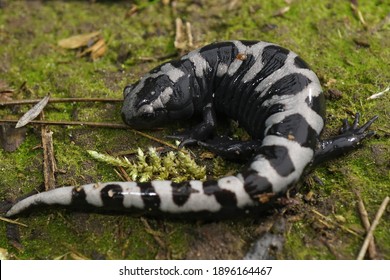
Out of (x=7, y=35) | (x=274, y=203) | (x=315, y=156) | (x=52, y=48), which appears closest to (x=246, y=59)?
(x=315, y=156)

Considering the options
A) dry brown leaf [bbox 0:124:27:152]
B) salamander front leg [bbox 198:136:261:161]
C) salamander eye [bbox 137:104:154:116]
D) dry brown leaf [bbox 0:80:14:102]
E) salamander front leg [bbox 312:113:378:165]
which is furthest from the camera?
dry brown leaf [bbox 0:80:14:102]

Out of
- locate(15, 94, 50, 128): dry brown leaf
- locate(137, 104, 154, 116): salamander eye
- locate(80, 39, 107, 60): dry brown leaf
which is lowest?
locate(15, 94, 50, 128): dry brown leaf

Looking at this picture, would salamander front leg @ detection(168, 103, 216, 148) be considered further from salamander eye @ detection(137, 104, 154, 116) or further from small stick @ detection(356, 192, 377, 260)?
small stick @ detection(356, 192, 377, 260)

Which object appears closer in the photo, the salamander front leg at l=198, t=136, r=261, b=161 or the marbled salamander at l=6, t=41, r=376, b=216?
the marbled salamander at l=6, t=41, r=376, b=216

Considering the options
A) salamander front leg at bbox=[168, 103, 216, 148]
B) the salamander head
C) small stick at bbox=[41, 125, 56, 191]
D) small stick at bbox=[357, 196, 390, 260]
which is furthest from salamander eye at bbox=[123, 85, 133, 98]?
small stick at bbox=[357, 196, 390, 260]

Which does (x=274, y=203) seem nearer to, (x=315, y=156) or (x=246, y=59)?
(x=315, y=156)

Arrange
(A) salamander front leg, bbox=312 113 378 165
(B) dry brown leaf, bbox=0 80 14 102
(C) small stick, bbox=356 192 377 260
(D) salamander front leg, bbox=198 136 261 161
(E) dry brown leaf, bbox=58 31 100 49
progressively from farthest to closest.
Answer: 1. (E) dry brown leaf, bbox=58 31 100 49
2. (B) dry brown leaf, bbox=0 80 14 102
3. (D) salamander front leg, bbox=198 136 261 161
4. (A) salamander front leg, bbox=312 113 378 165
5. (C) small stick, bbox=356 192 377 260

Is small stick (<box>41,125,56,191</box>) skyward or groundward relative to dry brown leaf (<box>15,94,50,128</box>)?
groundward
